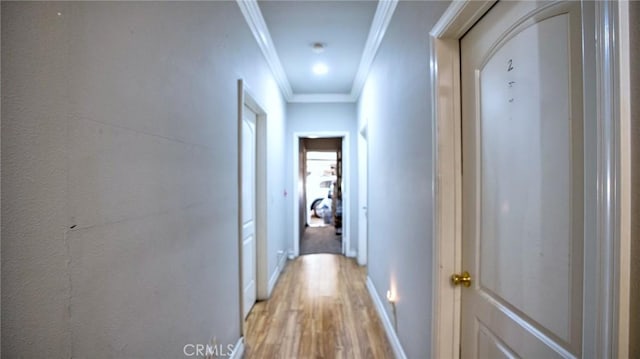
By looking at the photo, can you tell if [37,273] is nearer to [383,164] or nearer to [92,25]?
[92,25]

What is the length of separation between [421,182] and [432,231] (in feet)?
0.95

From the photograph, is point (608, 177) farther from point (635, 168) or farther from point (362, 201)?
point (362, 201)

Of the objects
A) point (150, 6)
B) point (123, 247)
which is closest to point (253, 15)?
point (150, 6)

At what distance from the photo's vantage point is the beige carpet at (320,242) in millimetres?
5051

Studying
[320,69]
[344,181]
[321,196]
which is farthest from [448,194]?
[321,196]

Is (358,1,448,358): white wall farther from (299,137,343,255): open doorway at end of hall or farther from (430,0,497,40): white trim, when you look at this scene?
(299,137,343,255): open doorway at end of hall

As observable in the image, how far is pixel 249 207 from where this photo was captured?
2.77 m

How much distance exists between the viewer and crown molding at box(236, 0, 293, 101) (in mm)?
2073

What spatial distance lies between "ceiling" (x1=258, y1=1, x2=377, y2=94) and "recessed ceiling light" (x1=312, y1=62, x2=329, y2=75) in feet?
0.17

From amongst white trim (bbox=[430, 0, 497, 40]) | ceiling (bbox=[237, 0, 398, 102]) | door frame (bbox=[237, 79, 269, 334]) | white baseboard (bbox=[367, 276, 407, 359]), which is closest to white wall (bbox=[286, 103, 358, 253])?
ceiling (bbox=[237, 0, 398, 102])

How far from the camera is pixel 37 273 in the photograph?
593 millimetres

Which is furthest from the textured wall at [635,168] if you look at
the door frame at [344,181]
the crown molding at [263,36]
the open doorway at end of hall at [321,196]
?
the open doorway at end of hall at [321,196]

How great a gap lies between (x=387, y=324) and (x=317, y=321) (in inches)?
24.7

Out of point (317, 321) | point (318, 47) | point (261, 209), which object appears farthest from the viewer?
point (261, 209)
